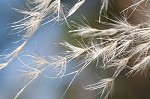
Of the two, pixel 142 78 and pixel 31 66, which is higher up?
pixel 31 66

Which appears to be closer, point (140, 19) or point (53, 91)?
point (140, 19)

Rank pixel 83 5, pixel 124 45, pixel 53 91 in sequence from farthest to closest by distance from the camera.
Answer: pixel 53 91 → pixel 83 5 → pixel 124 45

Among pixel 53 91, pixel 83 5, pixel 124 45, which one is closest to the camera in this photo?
pixel 124 45

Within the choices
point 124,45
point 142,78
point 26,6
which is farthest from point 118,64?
point 26,6

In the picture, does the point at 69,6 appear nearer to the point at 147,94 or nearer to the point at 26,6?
the point at 26,6

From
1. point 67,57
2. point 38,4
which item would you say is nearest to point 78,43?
point 67,57

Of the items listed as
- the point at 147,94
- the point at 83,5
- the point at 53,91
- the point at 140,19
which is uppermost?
the point at 83,5
